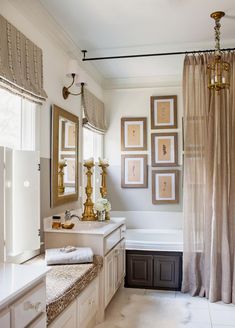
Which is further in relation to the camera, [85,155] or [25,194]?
[85,155]

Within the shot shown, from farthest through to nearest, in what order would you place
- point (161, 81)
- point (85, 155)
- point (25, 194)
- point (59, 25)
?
point (161, 81) → point (85, 155) → point (59, 25) → point (25, 194)

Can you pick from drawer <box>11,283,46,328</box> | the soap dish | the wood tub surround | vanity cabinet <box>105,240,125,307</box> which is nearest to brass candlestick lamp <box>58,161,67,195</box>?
the soap dish

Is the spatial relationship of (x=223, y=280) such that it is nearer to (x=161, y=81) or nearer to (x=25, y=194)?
(x=25, y=194)

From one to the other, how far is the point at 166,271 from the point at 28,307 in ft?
8.12

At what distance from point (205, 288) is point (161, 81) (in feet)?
9.58

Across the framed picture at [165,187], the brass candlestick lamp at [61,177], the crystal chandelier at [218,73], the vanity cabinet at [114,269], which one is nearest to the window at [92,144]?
the framed picture at [165,187]

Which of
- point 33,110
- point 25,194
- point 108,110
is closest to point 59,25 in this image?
point 33,110

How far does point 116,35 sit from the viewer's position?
331 centimetres

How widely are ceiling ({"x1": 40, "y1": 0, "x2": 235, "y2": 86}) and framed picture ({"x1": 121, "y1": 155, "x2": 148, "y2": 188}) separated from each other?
4.81 feet

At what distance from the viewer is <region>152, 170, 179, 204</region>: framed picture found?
4758mm

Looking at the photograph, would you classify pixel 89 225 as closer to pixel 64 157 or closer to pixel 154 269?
pixel 64 157

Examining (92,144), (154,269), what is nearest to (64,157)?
(92,144)

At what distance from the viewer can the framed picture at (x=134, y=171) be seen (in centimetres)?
486

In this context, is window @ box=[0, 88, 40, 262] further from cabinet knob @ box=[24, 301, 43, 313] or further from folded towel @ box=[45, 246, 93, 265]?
cabinet knob @ box=[24, 301, 43, 313]
